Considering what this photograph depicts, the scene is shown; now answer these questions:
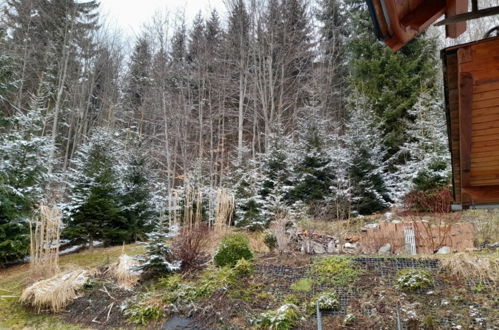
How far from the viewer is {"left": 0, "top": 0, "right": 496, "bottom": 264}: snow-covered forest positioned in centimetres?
752

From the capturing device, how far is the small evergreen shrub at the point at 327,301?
3.87 m

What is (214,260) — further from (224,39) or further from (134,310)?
(224,39)

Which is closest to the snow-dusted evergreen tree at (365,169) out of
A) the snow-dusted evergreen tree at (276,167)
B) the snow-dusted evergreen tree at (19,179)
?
the snow-dusted evergreen tree at (276,167)

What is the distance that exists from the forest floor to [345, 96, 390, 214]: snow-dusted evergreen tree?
3.34 metres

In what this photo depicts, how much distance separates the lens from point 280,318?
3.65 m

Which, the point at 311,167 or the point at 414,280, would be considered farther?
the point at 311,167

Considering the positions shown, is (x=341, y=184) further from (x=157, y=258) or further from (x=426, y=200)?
(x=157, y=258)

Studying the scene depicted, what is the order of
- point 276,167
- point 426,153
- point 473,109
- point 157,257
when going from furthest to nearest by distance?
point 276,167 < point 426,153 < point 157,257 < point 473,109

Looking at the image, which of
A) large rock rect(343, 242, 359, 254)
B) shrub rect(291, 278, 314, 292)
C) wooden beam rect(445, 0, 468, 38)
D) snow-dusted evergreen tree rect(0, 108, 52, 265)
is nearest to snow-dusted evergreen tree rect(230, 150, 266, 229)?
large rock rect(343, 242, 359, 254)

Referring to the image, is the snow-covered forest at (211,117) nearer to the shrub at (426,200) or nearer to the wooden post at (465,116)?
the shrub at (426,200)

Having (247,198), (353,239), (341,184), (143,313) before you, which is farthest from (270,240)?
(341,184)

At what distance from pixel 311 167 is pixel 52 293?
20.7 ft

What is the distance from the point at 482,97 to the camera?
5.82ft

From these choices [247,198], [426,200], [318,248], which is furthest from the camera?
[247,198]
